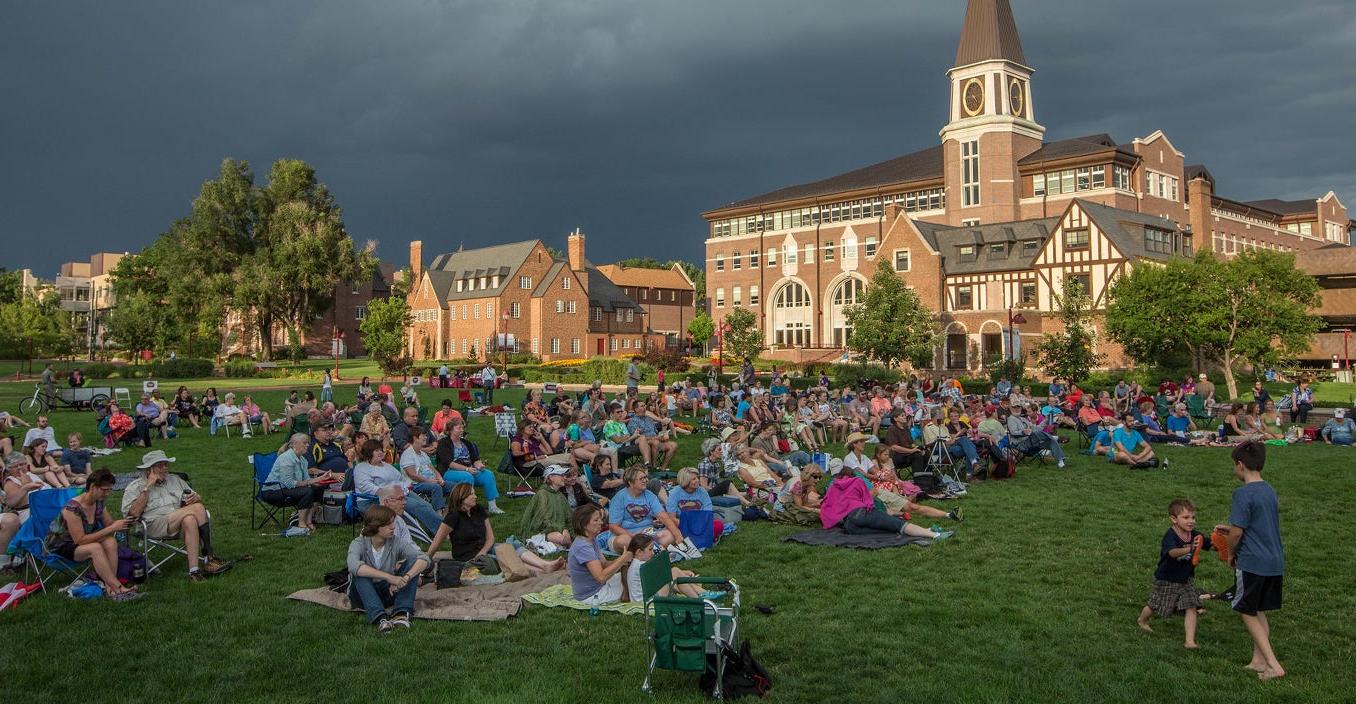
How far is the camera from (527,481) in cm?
1581

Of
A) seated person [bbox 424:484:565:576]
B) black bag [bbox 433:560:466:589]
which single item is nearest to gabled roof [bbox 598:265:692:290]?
seated person [bbox 424:484:565:576]

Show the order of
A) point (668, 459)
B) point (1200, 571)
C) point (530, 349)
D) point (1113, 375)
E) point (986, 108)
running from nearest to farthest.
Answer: point (1200, 571) < point (668, 459) < point (1113, 375) < point (986, 108) < point (530, 349)

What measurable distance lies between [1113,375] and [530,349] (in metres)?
49.4

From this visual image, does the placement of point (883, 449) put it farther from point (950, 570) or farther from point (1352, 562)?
point (1352, 562)

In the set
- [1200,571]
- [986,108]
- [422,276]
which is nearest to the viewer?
[1200,571]

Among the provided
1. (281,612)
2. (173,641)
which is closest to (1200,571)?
(281,612)

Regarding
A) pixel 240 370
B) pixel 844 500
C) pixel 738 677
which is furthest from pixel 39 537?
pixel 240 370

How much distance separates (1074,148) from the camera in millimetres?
67125

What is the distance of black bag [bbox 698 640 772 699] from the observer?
20.3 ft

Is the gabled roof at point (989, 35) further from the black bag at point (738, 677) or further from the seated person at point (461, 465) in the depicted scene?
the black bag at point (738, 677)

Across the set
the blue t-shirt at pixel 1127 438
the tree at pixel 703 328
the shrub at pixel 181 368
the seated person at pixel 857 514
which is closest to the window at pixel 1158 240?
the tree at pixel 703 328

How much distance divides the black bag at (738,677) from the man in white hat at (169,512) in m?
6.03

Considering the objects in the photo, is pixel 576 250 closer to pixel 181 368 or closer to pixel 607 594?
pixel 181 368

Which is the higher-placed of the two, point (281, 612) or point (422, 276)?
point (422, 276)
